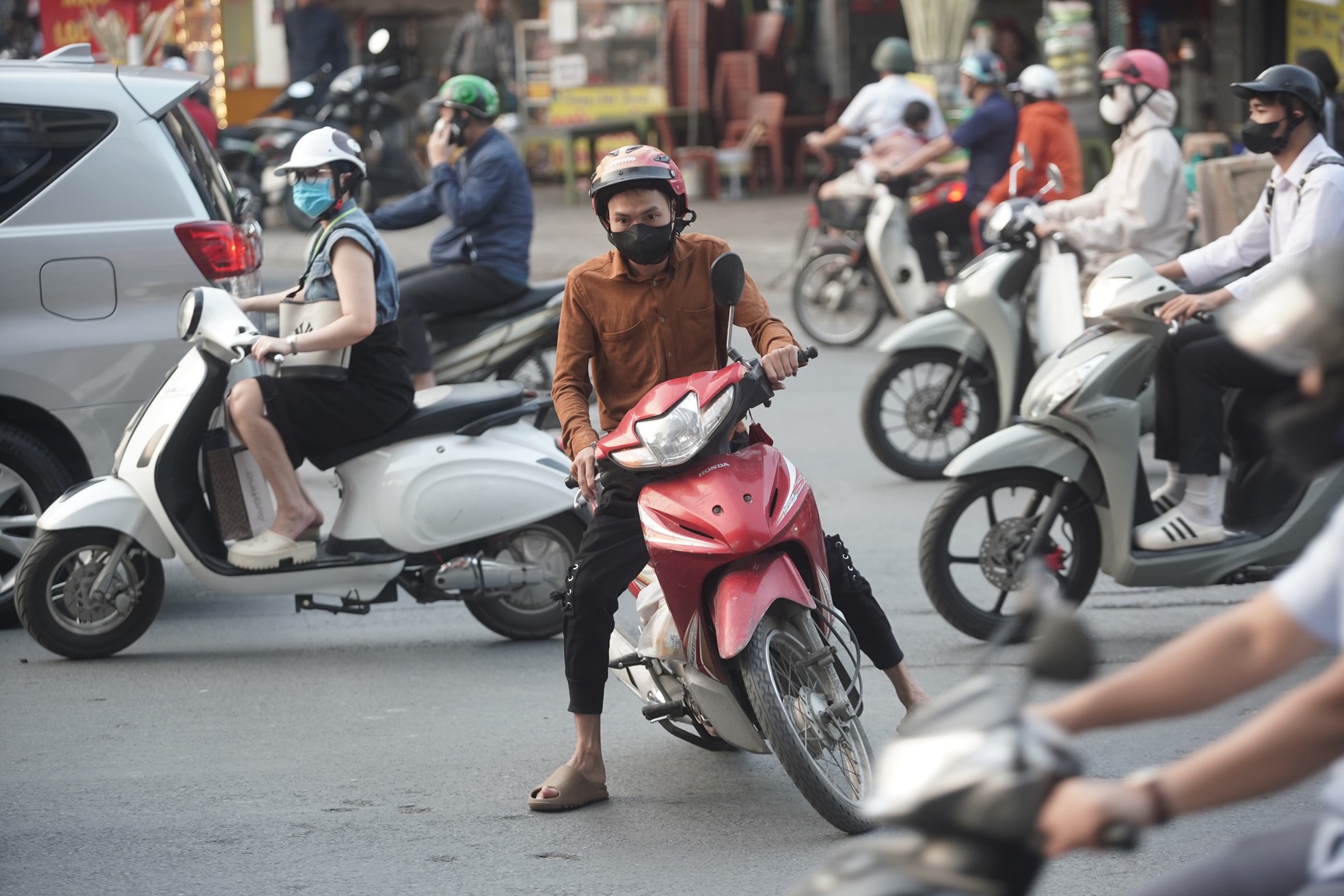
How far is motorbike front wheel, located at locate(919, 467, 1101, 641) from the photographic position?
18.4ft

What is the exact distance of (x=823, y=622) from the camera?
4250 millimetres

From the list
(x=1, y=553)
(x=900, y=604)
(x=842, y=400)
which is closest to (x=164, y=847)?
(x=1, y=553)

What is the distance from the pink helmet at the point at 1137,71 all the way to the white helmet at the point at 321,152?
11.1 ft

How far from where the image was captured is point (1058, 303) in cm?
789

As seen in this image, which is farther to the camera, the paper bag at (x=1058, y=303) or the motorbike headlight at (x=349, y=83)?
the motorbike headlight at (x=349, y=83)

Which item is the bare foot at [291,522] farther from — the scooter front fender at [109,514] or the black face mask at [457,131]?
the black face mask at [457,131]

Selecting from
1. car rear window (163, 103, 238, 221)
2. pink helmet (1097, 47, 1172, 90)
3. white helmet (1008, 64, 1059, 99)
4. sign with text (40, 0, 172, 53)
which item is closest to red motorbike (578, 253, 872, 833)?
car rear window (163, 103, 238, 221)

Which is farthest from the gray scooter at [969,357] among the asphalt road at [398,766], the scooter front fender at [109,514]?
the scooter front fender at [109,514]

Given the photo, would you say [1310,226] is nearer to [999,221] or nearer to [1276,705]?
[999,221]

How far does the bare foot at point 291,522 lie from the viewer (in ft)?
19.2

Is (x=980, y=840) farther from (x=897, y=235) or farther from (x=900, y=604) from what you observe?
(x=897, y=235)

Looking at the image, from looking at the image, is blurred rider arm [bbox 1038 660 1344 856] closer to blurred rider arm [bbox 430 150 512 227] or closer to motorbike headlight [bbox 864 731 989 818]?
motorbike headlight [bbox 864 731 989 818]

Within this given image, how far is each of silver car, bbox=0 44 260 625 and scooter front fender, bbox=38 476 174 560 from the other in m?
0.62

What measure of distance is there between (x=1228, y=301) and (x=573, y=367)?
226 cm
